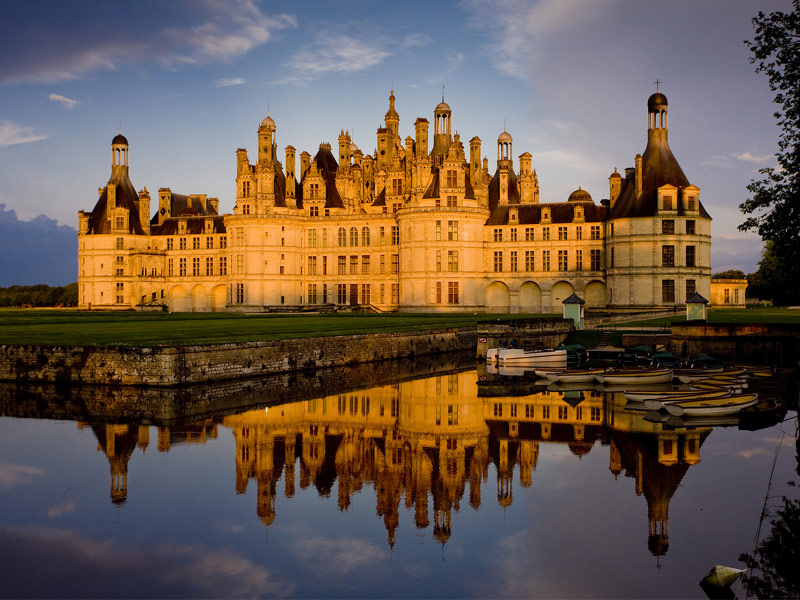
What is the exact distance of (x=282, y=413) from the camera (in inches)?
981

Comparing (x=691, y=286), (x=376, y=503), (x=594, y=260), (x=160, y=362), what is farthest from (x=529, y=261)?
(x=376, y=503)

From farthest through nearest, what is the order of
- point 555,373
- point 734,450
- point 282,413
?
1. point 555,373
2. point 282,413
3. point 734,450

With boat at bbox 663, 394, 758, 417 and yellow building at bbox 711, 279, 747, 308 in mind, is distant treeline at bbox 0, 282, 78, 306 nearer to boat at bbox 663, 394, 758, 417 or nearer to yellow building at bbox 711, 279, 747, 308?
yellow building at bbox 711, 279, 747, 308

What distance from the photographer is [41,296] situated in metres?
115

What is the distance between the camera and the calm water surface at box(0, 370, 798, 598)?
11492 mm

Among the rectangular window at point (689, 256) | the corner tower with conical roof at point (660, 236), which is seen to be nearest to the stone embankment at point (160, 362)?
the corner tower with conical roof at point (660, 236)

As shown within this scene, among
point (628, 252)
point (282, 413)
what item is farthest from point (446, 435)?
point (628, 252)

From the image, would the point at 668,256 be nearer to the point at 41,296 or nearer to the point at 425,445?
the point at 425,445

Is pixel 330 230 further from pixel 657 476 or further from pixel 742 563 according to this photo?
pixel 742 563

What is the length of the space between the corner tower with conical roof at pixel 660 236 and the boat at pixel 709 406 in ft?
129

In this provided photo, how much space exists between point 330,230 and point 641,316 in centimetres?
3373

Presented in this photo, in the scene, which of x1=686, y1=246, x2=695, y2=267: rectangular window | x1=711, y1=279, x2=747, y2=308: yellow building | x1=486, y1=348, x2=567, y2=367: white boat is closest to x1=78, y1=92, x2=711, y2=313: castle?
x1=686, y1=246, x2=695, y2=267: rectangular window

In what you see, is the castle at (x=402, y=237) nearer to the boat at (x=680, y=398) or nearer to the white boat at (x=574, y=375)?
the white boat at (x=574, y=375)

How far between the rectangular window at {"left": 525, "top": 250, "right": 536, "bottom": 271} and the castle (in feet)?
0.30
